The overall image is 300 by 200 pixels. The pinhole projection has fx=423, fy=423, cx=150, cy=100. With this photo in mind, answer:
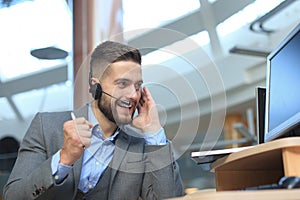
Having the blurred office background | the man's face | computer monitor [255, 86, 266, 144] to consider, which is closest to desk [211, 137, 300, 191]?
the blurred office background

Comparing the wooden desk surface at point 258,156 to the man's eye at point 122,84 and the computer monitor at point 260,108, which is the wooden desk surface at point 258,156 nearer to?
A: the computer monitor at point 260,108

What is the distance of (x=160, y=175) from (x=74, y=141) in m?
0.33

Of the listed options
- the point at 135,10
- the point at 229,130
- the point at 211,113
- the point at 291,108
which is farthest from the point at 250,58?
the point at 291,108

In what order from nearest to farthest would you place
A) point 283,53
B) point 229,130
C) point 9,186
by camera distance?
point 283,53
point 9,186
point 229,130

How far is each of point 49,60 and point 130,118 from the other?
2346 mm

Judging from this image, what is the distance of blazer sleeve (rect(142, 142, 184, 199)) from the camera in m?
1.52

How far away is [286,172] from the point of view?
959 millimetres

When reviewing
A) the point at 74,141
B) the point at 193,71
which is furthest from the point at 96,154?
the point at 193,71

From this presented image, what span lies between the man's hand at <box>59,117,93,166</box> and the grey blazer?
6 centimetres

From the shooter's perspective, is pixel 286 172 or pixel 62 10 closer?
pixel 286 172

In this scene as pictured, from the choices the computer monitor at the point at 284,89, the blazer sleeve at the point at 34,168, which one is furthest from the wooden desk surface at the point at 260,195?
the blazer sleeve at the point at 34,168

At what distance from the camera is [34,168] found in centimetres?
151

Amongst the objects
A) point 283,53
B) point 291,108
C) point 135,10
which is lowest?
point 291,108

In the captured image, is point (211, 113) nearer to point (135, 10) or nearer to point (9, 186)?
point (9, 186)
